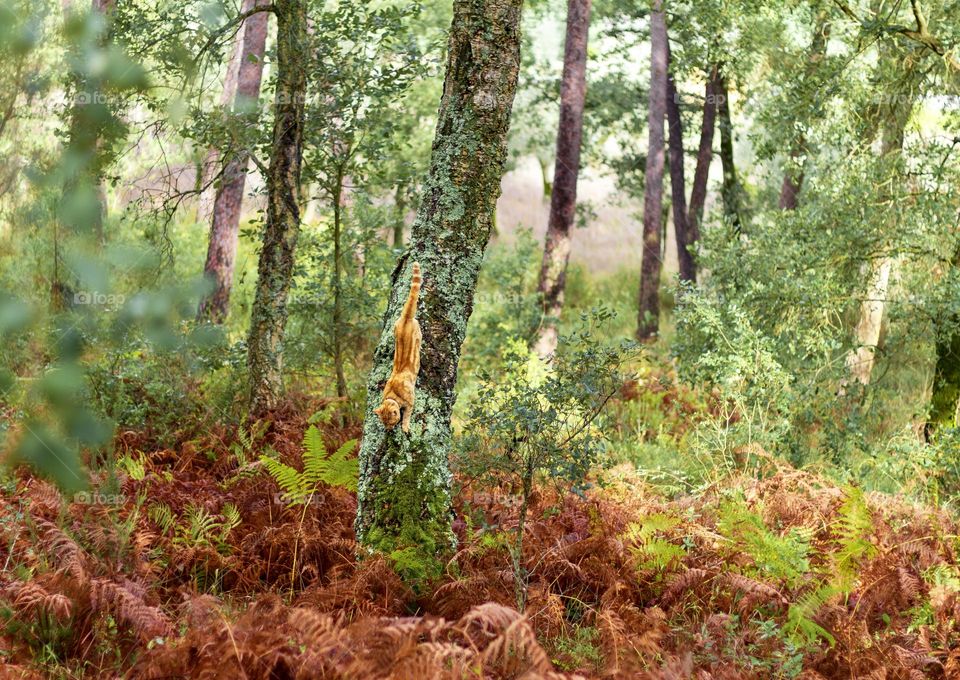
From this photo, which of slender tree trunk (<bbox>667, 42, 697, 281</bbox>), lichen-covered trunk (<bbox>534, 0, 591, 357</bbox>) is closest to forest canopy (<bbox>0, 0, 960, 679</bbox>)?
lichen-covered trunk (<bbox>534, 0, 591, 357</bbox>)

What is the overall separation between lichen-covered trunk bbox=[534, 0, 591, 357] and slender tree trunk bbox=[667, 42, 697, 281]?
412 centimetres

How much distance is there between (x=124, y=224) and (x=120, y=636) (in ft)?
48.0

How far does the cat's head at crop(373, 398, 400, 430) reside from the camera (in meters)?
5.18

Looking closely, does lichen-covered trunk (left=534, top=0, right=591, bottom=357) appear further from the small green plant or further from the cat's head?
the cat's head

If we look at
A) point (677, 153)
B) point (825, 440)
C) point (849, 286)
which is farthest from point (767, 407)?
point (677, 153)

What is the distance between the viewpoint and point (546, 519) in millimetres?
6555

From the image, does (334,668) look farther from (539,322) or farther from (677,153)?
(677,153)

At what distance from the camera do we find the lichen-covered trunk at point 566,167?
1433cm

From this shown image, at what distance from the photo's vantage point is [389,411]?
519cm

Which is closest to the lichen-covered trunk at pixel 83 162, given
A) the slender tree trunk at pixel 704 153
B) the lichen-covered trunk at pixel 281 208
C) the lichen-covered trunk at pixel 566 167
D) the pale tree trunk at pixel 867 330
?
the lichen-covered trunk at pixel 281 208

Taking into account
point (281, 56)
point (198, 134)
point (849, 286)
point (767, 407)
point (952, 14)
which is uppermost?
point (952, 14)
